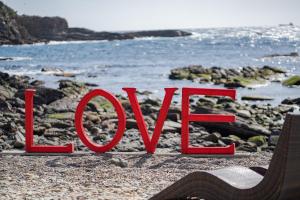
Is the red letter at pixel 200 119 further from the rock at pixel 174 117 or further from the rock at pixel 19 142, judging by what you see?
the rock at pixel 174 117

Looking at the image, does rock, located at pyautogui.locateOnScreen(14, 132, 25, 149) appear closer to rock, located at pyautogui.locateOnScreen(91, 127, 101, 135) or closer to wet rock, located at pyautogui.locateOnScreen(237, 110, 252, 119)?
rock, located at pyautogui.locateOnScreen(91, 127, 101, 135)

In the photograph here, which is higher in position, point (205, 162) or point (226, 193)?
point (226, 193)

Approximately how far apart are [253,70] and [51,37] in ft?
355

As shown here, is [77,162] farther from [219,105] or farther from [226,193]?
[219,105]

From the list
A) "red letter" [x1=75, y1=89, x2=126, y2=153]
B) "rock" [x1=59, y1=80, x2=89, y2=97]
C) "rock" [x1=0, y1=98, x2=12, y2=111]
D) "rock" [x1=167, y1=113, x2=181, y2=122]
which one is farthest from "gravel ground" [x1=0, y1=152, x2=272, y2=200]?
"rock" [x1=59, y1=80, x2=89, y2=97]

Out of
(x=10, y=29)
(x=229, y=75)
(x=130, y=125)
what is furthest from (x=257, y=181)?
(x=10, y=29)

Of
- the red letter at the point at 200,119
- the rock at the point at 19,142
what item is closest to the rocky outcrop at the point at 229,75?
the rock at the point at 19,142

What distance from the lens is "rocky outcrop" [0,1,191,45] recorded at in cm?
12294

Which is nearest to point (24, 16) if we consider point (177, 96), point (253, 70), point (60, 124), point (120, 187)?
point (253, 70)

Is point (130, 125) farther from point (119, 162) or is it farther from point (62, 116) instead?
point (119, 162)

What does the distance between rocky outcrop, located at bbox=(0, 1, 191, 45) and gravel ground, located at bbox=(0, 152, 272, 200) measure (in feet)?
366

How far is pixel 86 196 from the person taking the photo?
24.3 feet

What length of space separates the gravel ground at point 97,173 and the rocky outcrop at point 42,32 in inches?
→ 4393

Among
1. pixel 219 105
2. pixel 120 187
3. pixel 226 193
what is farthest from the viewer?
pixel 219 105
